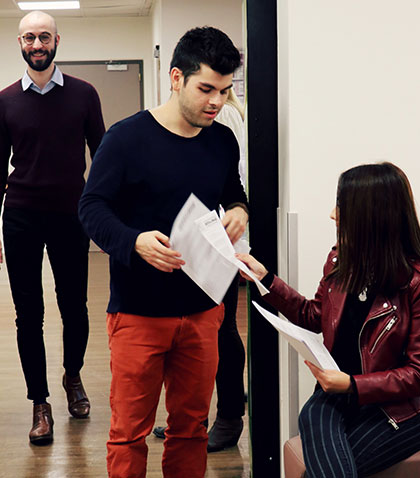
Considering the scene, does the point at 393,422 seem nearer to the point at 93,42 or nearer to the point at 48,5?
the point at 48,5

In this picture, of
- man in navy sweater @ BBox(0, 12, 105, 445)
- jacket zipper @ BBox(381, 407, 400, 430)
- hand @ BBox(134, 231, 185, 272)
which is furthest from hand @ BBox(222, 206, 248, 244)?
man in navy sweater @ BBox(0, 12, 105, 445)

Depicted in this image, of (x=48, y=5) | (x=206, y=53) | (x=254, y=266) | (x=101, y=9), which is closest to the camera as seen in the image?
(x=206, y=53)

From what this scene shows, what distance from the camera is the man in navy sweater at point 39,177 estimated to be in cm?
270

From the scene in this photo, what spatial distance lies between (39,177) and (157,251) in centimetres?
125

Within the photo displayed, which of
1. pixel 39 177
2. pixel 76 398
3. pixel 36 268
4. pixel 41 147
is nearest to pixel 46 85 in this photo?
pixel 41 147

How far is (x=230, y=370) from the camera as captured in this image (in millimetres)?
2609

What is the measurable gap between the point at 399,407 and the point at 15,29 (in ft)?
26.4

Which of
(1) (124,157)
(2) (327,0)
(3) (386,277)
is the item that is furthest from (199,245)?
(2) (327,0)

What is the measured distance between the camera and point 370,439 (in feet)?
5.12

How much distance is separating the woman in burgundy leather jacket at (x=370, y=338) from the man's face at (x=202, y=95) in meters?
0.37

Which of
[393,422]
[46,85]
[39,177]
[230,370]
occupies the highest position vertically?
[46,85]

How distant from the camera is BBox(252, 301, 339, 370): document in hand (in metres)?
1.49

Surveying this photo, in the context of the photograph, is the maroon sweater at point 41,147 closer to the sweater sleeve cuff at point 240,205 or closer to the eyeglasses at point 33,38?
the eyeglasses at point 33,38

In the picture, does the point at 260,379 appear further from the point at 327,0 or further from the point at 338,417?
the point at 327,0
